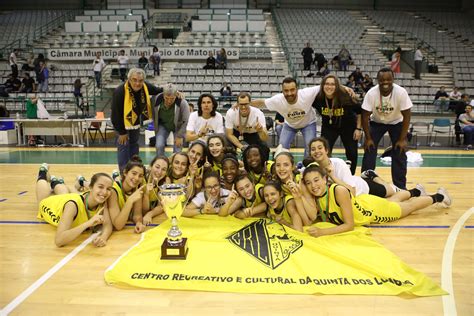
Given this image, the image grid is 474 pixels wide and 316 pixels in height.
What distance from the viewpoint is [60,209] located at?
3.59 meters

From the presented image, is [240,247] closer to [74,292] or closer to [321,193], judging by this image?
[321,193]

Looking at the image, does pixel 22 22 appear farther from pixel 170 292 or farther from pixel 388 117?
pixel 170 292

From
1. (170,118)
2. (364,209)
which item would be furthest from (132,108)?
(364,209)

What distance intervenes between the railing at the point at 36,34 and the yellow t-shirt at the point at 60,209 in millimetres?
16140

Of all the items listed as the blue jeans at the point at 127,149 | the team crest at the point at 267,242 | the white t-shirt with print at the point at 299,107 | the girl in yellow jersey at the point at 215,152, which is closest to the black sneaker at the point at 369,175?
the white t-shirt with print at the point at 299,107

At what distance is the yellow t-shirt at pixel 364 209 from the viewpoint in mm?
3336

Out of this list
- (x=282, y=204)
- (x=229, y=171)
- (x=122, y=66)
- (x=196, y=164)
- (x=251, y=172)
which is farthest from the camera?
(x=122, y=66)

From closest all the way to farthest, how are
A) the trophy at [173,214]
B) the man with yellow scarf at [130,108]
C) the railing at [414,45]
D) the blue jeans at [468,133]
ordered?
the trophy at [173,214] < the man with yellow scarf at [130,108] < the blue jeans at [468,133] < the railing at [414,45]

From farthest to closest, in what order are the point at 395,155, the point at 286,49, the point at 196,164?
the point at 286,49 → the point at 395,155 → the point at 196,164

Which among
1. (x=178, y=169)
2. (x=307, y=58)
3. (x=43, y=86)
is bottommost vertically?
(x=178, y=169)

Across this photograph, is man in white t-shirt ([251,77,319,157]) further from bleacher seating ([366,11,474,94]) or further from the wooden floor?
bleacher seating ([366,11,474,94])

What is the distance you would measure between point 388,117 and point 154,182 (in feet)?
9.00

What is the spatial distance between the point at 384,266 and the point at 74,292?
2.03 meters

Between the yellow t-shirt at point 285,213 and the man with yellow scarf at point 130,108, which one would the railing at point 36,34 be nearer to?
the man with yellow scarf at point 130,108
